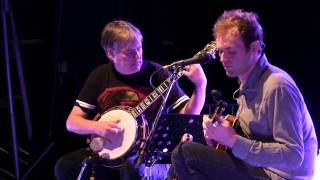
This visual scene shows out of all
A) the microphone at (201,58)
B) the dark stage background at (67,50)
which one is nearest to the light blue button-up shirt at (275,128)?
the microphone at (201,58)

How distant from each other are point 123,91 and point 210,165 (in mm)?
1051

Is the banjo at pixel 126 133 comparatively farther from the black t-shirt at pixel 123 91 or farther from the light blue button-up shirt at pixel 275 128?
the light blue button-up shirt at pixel 275 128

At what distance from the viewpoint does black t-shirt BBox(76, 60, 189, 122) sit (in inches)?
126

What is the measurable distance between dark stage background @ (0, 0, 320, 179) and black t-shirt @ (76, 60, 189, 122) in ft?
2.71

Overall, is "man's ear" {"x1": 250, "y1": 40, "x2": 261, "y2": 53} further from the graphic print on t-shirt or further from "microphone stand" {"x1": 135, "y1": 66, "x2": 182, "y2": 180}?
the graphic print on t-shirt

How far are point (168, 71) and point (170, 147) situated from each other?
0.66 meters

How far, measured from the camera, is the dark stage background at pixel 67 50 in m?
4.12

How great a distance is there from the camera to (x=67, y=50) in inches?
163

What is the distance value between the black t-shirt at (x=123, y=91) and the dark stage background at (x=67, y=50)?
83 centimetres

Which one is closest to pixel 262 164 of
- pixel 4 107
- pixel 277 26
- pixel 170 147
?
pixel 170 147

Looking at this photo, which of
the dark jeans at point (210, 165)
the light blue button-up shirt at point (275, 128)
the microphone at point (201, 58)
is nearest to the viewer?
the light blue button-up shirt at point (275, 128)

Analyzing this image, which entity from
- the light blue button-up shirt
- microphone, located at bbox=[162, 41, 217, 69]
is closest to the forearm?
microphone, located at bbox=[162, 41, 217, 69]

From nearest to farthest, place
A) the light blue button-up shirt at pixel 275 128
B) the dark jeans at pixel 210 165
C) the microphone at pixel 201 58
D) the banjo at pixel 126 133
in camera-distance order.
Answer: the light blue button-up shirt at pixel 275 128 → the dark jeans at pixel 210 165 → the microphone at pixel 201 58 → the banjo at pixel 126 133

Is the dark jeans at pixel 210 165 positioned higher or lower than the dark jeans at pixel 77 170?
higher
